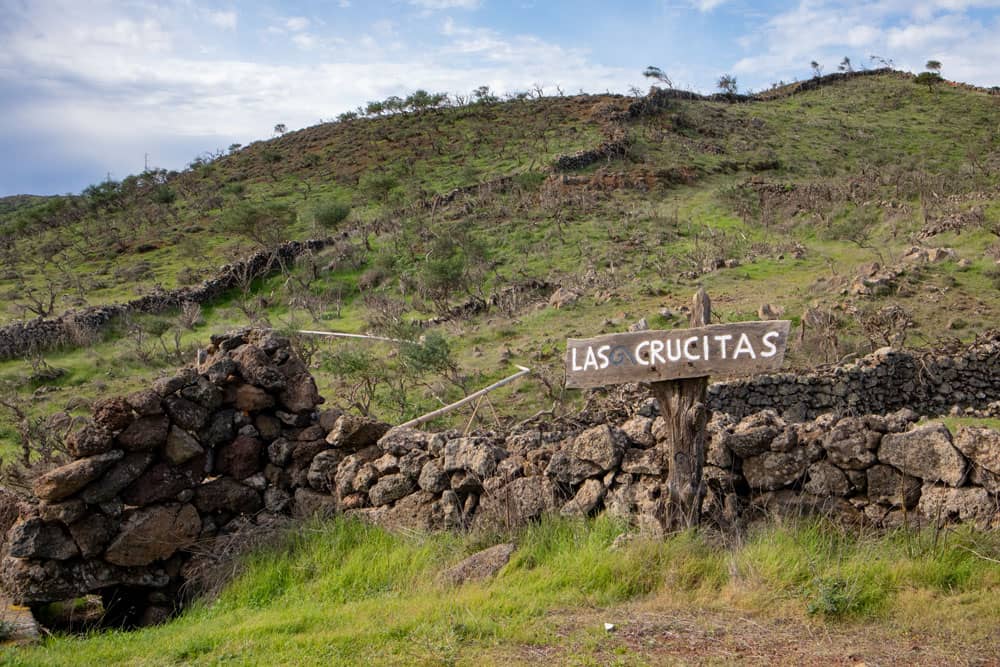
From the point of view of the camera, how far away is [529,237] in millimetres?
27703

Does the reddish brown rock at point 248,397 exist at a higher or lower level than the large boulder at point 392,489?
higher

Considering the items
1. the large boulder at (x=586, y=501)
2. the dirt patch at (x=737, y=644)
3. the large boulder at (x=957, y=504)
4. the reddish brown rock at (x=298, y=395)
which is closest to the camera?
the dirt patch at (x=737, y=644)

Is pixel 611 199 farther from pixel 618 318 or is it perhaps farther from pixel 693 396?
pixel 693 396

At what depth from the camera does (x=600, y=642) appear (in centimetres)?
386

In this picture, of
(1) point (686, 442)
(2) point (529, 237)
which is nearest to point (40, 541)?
(1) point (686, 442)

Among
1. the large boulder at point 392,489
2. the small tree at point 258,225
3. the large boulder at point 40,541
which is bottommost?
the large boulder at point 40,541

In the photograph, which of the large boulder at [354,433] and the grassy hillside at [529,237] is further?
the grassy hillside at [529,237]

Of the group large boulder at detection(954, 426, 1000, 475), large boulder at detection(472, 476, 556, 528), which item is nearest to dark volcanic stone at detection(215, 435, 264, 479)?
large boulder at detection(472, 476, 556, 528)

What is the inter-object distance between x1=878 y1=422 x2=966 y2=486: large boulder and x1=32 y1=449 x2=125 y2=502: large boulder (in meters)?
5.87

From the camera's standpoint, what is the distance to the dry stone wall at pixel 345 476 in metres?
5.07

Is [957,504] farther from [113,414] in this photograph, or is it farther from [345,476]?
[113,414]

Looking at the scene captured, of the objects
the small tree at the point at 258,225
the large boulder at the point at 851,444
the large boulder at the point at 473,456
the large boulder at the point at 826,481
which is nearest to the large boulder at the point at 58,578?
the large boulder at the point at 473,456

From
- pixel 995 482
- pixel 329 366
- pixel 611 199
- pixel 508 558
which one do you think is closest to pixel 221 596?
pixel 508 558

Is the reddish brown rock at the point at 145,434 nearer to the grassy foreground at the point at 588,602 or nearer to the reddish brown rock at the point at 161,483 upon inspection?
the reddish brown rock at the point at 161,483
